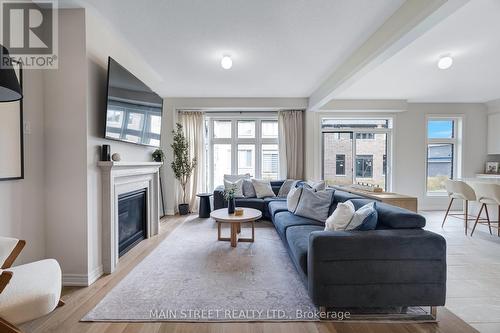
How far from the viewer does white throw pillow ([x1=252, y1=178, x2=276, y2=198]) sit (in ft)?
16.6

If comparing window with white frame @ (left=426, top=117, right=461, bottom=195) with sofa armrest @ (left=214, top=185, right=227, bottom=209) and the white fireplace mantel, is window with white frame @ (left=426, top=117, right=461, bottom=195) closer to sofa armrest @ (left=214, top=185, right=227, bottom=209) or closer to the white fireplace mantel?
sofa armrest @ (left=214, top=185, right=227, bottom=209)

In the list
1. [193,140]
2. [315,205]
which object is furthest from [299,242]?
[193,140]

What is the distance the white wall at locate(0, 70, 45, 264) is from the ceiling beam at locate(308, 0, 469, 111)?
3.47 meters

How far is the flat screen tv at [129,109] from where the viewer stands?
8.52 feet

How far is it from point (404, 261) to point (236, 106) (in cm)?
443

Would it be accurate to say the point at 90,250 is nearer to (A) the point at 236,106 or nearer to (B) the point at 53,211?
(B) the point at 53,211

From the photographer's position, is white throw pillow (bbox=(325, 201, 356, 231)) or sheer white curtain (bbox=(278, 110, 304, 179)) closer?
white throw pillow (bbox=(325, 201, 356, 231))

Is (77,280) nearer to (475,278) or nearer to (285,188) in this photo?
(285,188)

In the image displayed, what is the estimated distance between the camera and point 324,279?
179cm

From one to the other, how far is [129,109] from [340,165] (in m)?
4.75

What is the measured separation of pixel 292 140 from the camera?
5582mm

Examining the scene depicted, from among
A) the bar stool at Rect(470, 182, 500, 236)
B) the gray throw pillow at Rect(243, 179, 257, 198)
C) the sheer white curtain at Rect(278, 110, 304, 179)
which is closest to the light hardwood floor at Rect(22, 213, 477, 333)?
the bar stool at Rect(470, 182, 500, 236)

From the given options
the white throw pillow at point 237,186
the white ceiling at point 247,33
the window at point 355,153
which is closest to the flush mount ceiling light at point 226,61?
the white ceiling at point 247,33

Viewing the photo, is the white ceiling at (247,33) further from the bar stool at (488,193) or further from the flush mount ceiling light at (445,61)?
the bar stool at (488,193)
